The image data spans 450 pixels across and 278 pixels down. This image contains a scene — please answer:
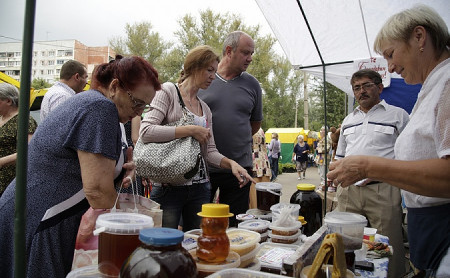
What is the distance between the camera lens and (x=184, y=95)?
2.27 metres

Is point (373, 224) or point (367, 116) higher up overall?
point (367, 116)

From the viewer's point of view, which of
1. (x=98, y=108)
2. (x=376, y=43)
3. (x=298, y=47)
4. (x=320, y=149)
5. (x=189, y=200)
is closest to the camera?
(x=98, y=108)

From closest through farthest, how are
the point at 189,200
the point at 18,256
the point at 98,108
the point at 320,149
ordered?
the point at 18,256, the point at 98,108, the point at 189,200, the point at 320,149

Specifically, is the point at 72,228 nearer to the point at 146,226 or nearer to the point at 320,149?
the point at 146,226

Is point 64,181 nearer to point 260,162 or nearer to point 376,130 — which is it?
point 376,130

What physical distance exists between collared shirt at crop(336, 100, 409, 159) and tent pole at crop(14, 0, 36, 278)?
3078 mm

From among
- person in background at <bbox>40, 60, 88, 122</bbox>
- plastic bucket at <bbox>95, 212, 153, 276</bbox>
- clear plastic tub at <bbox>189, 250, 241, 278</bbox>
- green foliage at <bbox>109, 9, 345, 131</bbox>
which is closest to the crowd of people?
plastic bucket at <bbox>95, 212, 153, 276</bbox>

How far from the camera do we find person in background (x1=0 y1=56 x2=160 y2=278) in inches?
50.7

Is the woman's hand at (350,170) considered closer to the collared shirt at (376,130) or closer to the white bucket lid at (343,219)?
the white bucket lid at (343,219)

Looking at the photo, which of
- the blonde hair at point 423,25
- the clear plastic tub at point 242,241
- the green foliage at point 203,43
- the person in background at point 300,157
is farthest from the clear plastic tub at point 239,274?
the green foliage at point 203,43

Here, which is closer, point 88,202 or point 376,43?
point 88,202

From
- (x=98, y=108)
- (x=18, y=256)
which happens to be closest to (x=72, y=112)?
(x=98, y=108)

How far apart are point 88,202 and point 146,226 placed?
0.58 meters

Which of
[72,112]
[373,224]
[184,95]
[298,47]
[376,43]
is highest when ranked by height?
[298,47]
